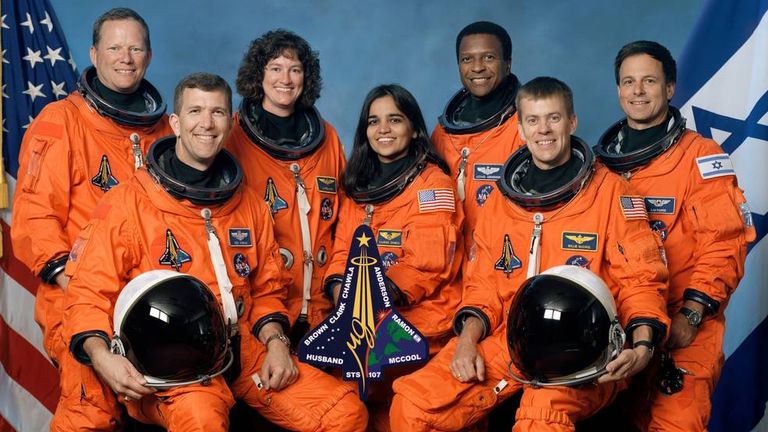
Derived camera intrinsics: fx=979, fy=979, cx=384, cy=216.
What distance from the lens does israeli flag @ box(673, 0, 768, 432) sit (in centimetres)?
482

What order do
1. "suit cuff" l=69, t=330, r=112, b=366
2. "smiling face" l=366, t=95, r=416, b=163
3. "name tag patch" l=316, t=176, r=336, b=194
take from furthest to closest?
"name tag patch" l=316, t=176, r=336, b=194
"smiling face" l=366, t=95, r=416, b=163
"suit cuff" l=69, t=330, r=112, b=366

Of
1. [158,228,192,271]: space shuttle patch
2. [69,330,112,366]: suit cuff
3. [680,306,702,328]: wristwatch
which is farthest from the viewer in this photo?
[680,306,702,328]: wristwatch

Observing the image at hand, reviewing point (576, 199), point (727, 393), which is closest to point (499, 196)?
point (576, 199)

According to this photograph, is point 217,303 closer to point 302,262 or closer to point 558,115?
point 302,262

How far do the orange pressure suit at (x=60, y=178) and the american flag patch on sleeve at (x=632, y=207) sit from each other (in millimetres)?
1966

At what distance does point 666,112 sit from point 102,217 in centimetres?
228

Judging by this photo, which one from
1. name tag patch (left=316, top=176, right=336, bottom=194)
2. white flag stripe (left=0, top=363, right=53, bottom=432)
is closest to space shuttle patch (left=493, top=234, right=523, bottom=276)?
name tag patch (left=316, top=176, right=336, bottom=194)

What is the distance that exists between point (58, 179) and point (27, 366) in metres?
1.34

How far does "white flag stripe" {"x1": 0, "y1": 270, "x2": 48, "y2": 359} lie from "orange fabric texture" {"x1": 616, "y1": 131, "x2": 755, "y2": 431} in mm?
2958

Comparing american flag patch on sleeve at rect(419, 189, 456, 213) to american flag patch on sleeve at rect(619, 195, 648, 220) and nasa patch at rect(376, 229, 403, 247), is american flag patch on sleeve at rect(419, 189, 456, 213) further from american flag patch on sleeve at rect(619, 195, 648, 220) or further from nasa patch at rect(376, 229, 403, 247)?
american flag patch on sleeve at rect(619, 195, 648, 220)

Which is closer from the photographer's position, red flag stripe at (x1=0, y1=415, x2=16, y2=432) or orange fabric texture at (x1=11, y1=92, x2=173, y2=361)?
orange fabric texture at (x1=11, y1=92, x2=173, y2=361)

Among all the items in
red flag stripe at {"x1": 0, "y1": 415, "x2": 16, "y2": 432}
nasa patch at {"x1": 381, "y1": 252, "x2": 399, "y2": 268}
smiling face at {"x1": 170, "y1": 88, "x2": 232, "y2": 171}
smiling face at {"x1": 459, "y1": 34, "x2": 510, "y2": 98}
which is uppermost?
smiling face at {"x1": 459, "y1": 34, "x2": 510, "y2": 98}

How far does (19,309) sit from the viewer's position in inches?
191

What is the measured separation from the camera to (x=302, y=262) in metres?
4.23
